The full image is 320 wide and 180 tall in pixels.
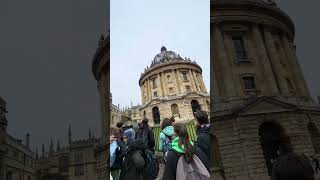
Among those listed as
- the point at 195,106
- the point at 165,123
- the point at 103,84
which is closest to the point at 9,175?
the point at 103,84

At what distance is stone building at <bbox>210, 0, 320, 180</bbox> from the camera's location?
53.0 feet

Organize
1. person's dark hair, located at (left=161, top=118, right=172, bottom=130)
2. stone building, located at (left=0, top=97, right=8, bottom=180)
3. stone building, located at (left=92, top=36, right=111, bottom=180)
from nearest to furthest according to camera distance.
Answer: person's dark hair, located at (left=161, top=118, right=172, bottom=130) → stone building, located at (left=92, top=36, right=111, bottom=180) → stone building, located at (left=0, top=97, right=8, bottom=180)

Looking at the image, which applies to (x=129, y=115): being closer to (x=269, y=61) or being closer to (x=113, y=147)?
(x=113, y=147)

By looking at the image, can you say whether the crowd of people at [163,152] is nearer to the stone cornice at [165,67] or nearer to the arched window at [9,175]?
the stone cornice at [165,67]

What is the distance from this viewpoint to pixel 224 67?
Answer: 1859 cm

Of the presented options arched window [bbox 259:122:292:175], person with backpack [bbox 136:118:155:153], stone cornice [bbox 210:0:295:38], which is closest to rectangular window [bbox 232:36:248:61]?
stone cornice [bbox 210:0:295:38]

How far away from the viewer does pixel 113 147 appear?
3.85 m

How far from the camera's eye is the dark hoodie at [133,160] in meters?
3.45

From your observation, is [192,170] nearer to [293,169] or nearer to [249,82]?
[293,169]

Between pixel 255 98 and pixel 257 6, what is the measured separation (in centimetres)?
613

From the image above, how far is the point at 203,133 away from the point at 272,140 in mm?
14534

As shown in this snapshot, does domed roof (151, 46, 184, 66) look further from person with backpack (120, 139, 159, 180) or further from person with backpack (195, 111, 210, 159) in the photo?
person with backpack (120, 139, 159, 180)

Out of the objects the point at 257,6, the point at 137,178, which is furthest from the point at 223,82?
the point at 137,178

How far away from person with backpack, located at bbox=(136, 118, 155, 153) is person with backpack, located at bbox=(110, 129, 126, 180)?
220 millimetres
